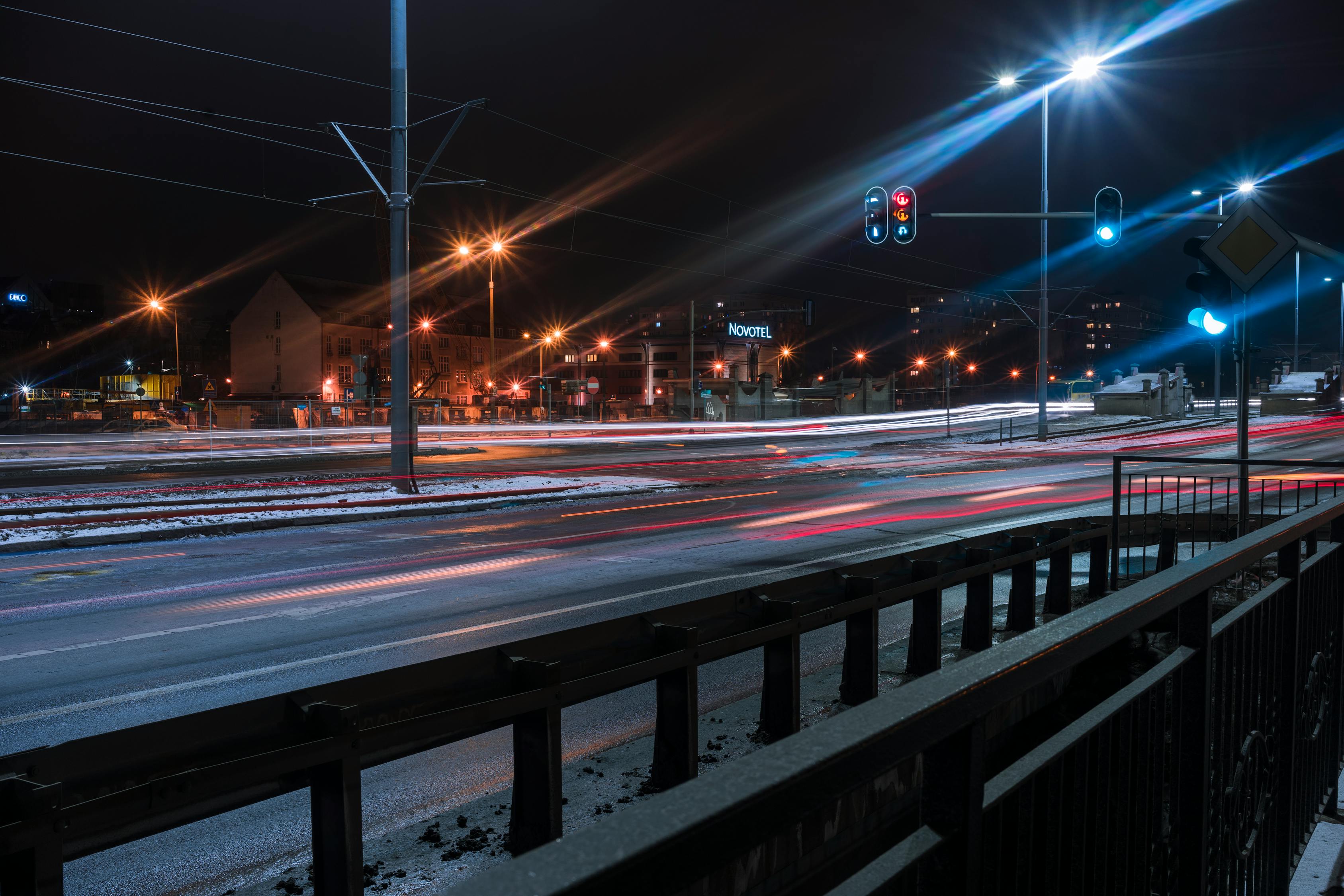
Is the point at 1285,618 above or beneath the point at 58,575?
above

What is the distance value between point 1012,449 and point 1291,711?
3301 centimetres

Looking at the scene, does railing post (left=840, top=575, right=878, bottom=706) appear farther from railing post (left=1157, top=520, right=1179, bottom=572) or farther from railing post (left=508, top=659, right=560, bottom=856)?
railing post (left=1157, top=520, right=1179, bottom=572)

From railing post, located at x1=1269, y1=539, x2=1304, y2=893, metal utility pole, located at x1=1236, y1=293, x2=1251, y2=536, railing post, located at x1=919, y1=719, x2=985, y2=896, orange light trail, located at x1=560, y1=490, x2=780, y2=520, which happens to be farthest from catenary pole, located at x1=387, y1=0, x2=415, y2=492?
railing post, located at x1=919, y1=719, x2=985, y2=896

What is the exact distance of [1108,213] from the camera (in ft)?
58.8

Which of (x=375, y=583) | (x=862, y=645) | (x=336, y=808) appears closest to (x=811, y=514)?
(x=375, y=583)

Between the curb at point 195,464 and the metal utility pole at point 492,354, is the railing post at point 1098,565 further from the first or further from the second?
the metal utility pole at point 492,354

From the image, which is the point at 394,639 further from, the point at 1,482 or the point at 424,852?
the point at 1,482

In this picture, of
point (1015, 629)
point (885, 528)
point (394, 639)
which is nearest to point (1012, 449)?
point (885, 528)

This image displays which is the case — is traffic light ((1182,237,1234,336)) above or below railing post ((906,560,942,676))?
above

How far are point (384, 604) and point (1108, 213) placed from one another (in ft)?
48.9

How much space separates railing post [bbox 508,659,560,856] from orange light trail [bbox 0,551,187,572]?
972 centimetres

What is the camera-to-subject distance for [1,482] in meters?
22.3

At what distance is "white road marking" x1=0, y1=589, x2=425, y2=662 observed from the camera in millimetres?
7543

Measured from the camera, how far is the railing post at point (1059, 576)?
8617mm
